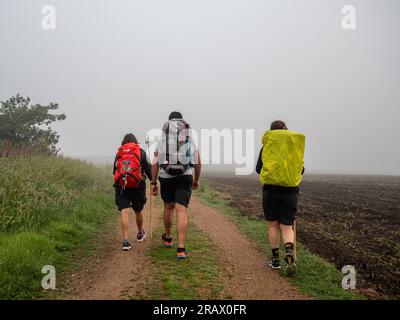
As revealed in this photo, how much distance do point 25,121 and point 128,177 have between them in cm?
2505

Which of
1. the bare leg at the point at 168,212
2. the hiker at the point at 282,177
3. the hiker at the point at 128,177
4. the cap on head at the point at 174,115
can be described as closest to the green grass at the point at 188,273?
the bare leg at the point at 168,212

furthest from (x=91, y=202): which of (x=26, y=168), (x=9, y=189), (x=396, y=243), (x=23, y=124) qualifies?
(x=23, y=124)

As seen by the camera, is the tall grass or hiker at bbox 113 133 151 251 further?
the tall grass

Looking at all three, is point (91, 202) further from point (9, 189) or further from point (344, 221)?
point (344, 221)

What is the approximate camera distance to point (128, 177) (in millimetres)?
6836

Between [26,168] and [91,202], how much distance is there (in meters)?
2.18

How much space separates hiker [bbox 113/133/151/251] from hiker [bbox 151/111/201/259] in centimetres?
72

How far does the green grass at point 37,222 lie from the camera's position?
5.25 meters

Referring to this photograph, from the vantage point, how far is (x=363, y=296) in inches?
223

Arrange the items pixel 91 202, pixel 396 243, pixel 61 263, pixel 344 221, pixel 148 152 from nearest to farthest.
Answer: pixel 61 263 → pixel 148 152 → pixel 396 243 → pixel 91 202 → pixel 344 221

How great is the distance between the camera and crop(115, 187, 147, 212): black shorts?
6.99m

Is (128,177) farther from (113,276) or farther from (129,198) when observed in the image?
(113,276)

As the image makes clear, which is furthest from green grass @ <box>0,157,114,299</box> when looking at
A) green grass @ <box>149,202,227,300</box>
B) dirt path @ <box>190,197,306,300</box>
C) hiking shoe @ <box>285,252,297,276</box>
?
hiking shoe @ <box>285,252,297,276</box>

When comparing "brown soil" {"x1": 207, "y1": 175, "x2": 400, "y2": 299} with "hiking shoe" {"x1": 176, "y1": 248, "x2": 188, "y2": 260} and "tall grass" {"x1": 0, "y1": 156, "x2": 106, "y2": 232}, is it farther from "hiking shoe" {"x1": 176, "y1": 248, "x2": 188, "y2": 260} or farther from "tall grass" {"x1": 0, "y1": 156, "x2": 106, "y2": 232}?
"tall grass" {"x1": 0, "y1": 156, "x2": 106, "y2": 232}
